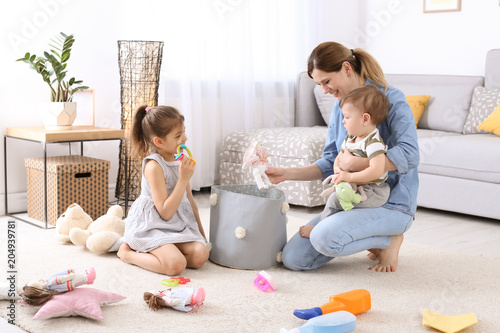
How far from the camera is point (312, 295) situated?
2053 millimetres

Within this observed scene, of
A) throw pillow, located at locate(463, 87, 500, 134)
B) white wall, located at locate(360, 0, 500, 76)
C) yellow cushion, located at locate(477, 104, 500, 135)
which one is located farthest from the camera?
white wall, located at locate(360, 0, 500, 76)

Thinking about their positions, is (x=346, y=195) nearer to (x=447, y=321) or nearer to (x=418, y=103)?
(x=447, y=321)

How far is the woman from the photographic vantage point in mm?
2172

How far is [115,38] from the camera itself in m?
3.62

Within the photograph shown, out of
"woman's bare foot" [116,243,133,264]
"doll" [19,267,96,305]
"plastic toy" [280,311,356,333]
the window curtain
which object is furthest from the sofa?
"doll" [19,267,96,305]

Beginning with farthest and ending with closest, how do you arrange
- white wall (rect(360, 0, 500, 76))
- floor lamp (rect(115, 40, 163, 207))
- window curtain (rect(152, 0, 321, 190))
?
white wall (rect(360, 0, 500, 76)), window curtain (rect(152, 0, 321, 190)), floor lamp (rect(115, 40, 163, 207))

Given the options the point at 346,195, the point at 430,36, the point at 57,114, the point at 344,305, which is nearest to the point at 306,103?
the point at 430,36

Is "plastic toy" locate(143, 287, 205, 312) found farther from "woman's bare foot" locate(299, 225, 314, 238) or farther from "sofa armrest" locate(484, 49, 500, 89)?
"sofa armrest" locate(484, 49, 500, 89)

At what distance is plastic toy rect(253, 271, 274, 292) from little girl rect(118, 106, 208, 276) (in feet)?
0.94

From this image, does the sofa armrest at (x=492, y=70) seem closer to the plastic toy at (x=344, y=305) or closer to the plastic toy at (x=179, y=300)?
the plastic toy at (x=344, y=305)

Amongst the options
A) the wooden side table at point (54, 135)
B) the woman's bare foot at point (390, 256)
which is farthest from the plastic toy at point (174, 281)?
the wooden side table at point (54, 135)

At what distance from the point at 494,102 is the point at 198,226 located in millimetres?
2173

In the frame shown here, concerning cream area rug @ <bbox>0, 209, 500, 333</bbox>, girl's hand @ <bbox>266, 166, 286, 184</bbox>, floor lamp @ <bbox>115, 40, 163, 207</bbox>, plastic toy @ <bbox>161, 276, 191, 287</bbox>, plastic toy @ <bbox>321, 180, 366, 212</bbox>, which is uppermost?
floor lamp @ <bbox>115, 40, 163, 207</bbox>

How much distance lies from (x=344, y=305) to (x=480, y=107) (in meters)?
2.37
